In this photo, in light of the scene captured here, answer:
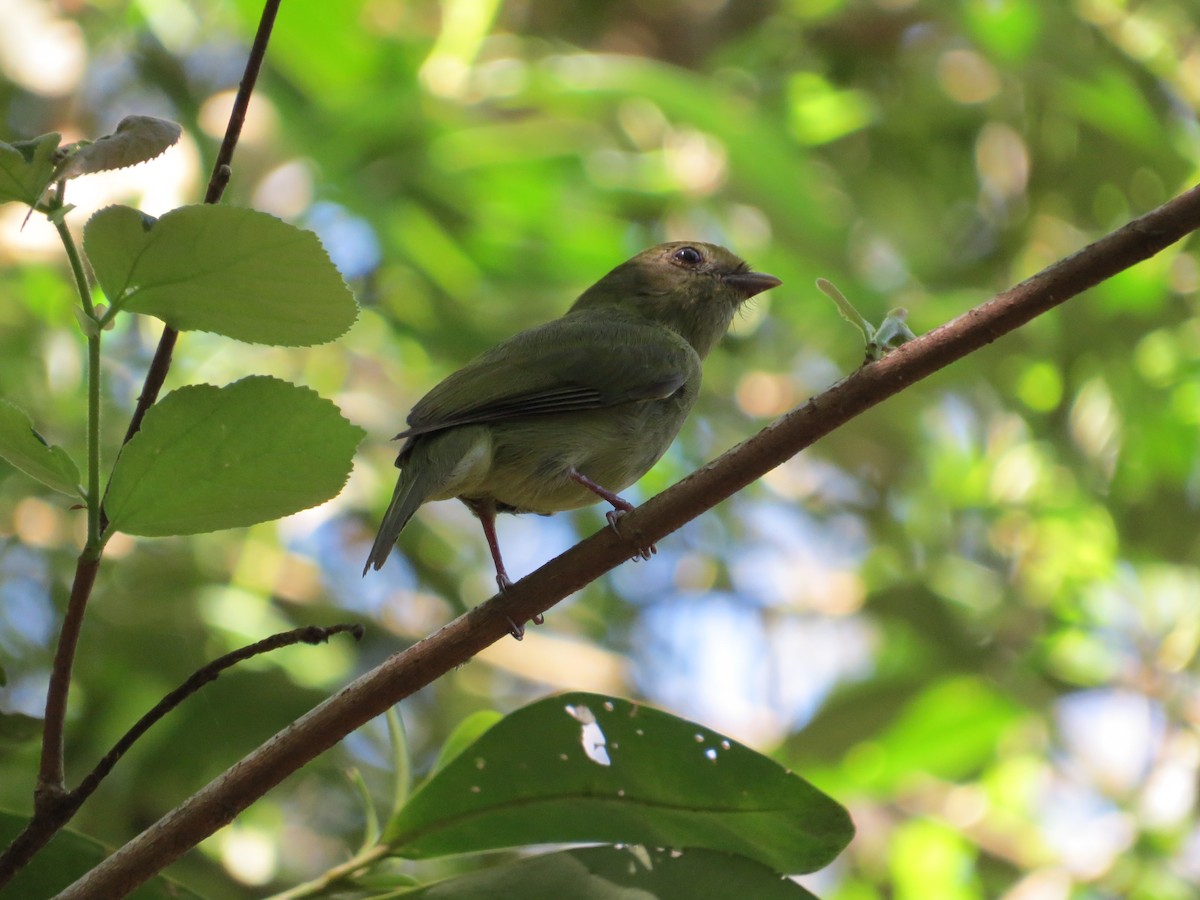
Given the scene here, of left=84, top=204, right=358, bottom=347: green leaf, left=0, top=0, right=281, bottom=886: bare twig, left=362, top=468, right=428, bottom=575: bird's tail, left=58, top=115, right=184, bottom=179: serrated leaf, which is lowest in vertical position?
left=0, top=0, right=281, bottom=886: bare twig

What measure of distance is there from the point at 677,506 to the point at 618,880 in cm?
52

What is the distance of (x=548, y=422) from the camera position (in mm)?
3367

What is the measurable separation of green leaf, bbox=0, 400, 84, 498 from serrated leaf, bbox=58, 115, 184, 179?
279 mm

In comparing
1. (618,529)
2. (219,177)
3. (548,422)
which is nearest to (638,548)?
(618,529)

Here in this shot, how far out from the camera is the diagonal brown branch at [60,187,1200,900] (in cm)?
158

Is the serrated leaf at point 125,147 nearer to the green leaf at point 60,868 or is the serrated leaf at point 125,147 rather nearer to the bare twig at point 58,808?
the bare twig at point 58,808

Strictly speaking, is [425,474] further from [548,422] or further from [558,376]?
[558,376]

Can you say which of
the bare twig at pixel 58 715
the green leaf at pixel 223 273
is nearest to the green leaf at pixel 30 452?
the bare twig at pixel 58 715

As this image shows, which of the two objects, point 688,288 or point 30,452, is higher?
point 688,288

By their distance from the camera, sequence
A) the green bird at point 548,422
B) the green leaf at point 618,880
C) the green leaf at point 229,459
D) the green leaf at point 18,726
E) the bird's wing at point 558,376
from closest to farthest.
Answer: the green leaf at point 229,459 → the green leaf at point 618,880 → the green leaf at point 18,726 → the green bird at point 548,422 → the bird's wing at point 558,376

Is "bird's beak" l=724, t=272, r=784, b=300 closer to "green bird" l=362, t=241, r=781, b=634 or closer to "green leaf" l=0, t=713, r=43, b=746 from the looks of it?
"green bird" l=362, t=241, r=781, b=634

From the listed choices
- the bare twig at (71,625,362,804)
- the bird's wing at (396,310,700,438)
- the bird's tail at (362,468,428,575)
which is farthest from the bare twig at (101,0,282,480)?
the bird's wing at (396,310,700,438)

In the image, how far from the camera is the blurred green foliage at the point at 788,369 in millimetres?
4754

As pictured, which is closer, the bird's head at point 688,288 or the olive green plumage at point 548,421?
the olive green plumage at point 548,421
